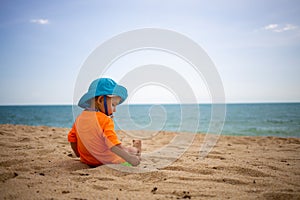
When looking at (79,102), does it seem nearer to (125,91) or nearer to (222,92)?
(125,91)

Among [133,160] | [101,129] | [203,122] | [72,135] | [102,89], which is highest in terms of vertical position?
[102,89]

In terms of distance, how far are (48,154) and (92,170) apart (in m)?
1.19

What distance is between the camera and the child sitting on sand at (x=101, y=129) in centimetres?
254

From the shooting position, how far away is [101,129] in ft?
8.36

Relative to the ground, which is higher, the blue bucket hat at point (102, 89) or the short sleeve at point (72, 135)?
the blue bucket hat at point (102, 89)

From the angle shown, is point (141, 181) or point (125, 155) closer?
point (141, 181)

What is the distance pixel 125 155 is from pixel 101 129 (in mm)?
415

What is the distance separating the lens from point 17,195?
1.87 meters

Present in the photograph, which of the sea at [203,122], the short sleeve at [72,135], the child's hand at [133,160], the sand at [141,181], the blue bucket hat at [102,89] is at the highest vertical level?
the blue bucket hat at [102,89]

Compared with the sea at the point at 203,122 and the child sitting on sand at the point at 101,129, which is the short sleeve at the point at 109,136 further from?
the sea at the point at 203,122

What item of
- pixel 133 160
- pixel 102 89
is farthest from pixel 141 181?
pixel 102 89

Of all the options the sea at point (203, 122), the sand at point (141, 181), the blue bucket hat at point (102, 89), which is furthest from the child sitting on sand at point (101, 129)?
the sea at point (203, 122)

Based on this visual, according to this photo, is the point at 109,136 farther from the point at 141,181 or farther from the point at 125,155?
the point at 141,181

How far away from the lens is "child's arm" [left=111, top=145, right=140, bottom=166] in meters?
2.53
